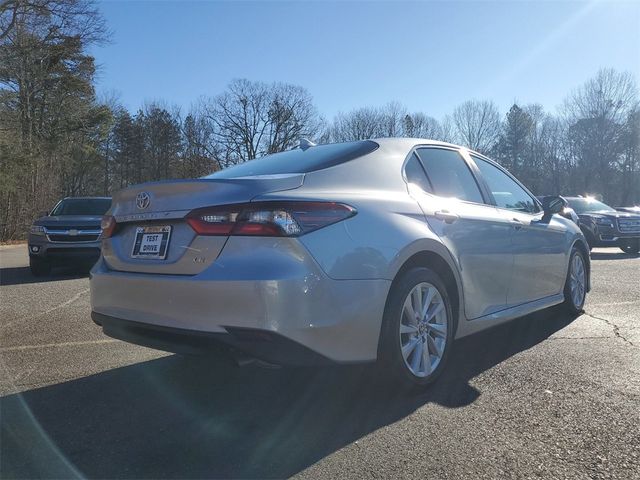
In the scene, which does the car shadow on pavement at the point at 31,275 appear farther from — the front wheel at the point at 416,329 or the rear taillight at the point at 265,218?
the front wheel at the point at 416,329

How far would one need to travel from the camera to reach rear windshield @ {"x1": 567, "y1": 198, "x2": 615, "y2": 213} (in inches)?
588

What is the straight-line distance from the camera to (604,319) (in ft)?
18.2

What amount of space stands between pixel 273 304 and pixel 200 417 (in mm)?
963

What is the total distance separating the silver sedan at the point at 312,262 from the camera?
8.84 ft

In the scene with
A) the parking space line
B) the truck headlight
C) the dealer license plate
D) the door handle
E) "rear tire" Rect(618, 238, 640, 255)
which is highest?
the door handle

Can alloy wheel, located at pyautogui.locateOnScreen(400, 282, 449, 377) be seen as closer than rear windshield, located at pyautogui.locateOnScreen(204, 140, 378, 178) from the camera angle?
Yes

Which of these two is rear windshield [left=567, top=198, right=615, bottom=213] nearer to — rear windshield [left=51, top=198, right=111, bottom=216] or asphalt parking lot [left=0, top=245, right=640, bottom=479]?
asphalt parking lot [left=0, top=245, right=640, bottom=479]

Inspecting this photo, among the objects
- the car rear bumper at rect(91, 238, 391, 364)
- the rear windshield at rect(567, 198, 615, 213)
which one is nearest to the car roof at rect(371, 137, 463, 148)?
the car rear bumper at rect(91, 238, 391, 364)

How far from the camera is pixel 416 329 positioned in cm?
337

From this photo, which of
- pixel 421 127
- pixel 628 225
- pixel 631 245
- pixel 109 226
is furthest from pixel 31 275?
pixel 421 127

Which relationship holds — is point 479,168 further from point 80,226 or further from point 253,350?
point 80,226

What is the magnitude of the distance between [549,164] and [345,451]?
6810 cm

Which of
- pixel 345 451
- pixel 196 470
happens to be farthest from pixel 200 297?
pixel 345 451

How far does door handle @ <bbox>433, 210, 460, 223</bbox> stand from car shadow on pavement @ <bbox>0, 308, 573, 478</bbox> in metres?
1.11
